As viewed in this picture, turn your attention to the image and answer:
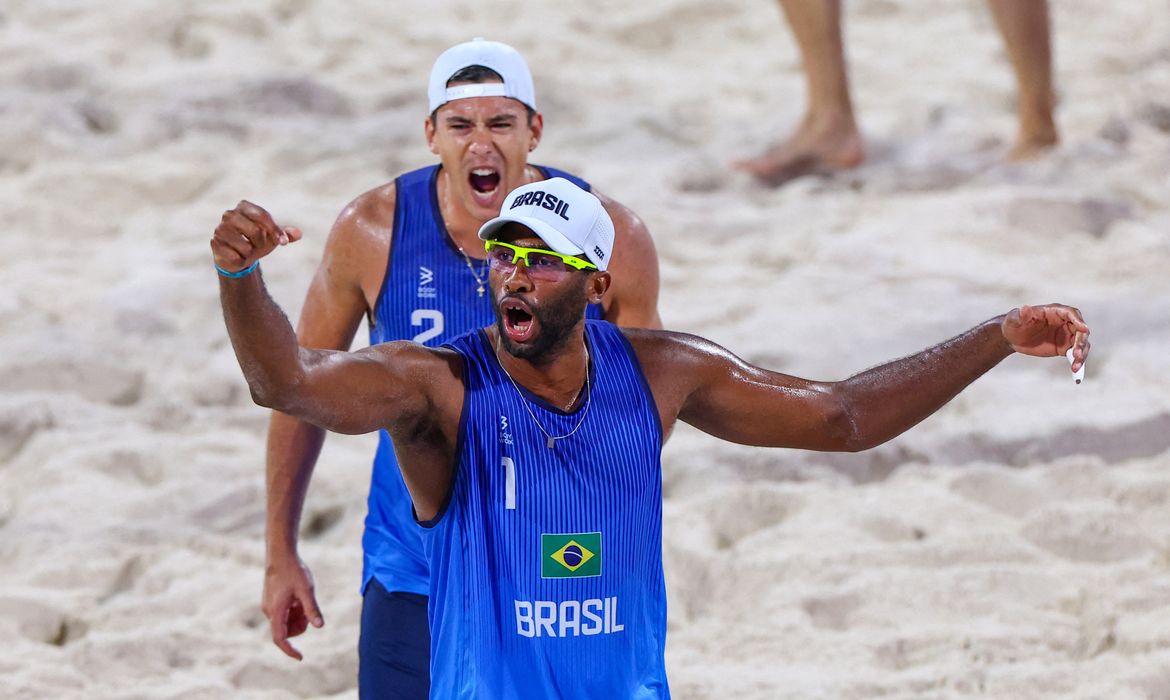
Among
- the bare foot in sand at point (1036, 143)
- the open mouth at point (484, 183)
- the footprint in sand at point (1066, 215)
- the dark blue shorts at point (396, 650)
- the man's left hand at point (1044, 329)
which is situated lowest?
the dark blue shorts at point (396, 650)

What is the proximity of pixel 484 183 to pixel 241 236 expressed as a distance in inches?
48.5

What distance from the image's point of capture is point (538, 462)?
2891 millimetres

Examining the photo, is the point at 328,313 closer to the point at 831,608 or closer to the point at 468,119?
the point at 468,119

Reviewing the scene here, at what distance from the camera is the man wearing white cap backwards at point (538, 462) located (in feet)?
Answer: 9.32

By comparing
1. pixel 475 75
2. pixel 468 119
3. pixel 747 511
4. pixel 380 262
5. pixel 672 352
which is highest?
pixel 475 75

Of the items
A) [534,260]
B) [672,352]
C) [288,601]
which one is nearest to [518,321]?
[534,260]

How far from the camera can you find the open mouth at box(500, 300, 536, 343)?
2844 mm

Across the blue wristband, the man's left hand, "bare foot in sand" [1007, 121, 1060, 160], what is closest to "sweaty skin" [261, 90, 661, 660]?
the man's left hand

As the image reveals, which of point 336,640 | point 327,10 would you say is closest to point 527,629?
point 336,640

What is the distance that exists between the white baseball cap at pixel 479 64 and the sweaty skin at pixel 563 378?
828 mm

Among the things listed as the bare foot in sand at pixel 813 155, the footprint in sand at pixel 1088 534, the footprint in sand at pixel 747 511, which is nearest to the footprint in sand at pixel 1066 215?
the bare foot in sand at pixel 813 155

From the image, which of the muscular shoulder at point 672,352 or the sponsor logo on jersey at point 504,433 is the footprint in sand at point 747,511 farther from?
the sponsor logo on jersey at point 504,433

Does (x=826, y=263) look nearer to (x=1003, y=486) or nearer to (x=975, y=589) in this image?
Answer: (x=1003, y=486)

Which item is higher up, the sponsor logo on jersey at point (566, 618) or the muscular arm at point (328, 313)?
the muscular arm at point (328, 313)
